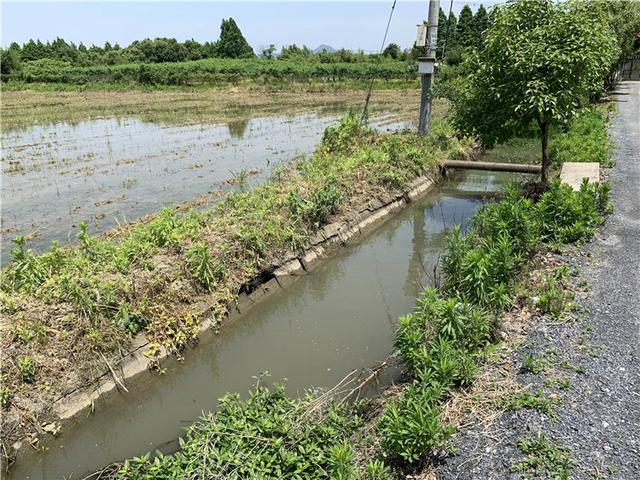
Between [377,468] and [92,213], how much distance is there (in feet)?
29.3

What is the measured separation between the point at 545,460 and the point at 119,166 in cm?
1403

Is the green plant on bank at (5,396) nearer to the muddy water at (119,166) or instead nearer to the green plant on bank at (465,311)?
the green plant on bank at (465,311)

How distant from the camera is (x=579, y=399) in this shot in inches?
150

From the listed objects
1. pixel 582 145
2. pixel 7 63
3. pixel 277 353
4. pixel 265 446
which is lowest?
pixel 277 353

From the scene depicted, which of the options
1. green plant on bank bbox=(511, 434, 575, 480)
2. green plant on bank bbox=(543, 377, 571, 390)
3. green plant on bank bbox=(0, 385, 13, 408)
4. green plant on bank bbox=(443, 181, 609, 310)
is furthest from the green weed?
green plant on bank bbox=(0, 385, 13, 408)

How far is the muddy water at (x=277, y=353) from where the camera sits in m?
4.65

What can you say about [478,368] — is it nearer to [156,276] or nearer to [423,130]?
[156,276]

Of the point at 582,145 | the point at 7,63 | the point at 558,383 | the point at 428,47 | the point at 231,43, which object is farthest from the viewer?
the point at 231,43

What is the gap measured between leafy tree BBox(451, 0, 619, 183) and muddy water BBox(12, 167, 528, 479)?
287 centimetres

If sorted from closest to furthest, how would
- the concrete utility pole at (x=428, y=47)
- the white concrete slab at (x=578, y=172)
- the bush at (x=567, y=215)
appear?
the bush at (x=567, y=215) < the white concrete slab at (x=578, y=172) < the concrete utility pole at (x=428, y=47)

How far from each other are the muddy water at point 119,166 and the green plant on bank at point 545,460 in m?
7.36

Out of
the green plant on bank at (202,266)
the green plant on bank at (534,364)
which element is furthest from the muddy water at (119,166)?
the green plant on bank at (534,364)

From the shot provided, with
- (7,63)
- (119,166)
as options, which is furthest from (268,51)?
(119,166)

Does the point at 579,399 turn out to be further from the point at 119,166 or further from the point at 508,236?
the point at 119,166
